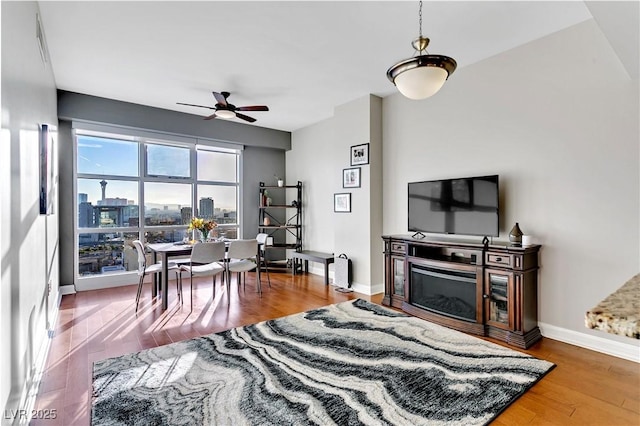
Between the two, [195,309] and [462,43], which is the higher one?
[462,43]

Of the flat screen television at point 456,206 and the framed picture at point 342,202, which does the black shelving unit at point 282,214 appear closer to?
the framed picture at point 342,202

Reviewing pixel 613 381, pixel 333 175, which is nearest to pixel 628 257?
pixel 613 381

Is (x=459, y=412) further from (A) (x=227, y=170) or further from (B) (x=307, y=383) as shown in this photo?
(A) (x=227, y=170)

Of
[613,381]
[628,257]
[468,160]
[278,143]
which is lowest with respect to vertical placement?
[613,381]

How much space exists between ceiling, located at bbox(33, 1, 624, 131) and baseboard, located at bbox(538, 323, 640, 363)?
282 centimetres

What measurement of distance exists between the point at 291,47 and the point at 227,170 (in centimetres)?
366

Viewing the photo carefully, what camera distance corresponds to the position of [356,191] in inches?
193

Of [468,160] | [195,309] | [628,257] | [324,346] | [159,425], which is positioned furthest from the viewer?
[195,309]

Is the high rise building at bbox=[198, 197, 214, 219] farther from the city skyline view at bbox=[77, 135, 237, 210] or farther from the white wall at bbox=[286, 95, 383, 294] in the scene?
the white wall at bbox=[286, 95, 383, 294]

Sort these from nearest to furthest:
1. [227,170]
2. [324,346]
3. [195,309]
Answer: [324,346] → [195,309] → [227,170]

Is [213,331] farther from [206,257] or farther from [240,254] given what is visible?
[240,254]

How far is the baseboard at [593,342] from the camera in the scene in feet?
8.55

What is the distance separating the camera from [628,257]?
2.63m

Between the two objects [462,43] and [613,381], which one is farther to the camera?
[462,43]
